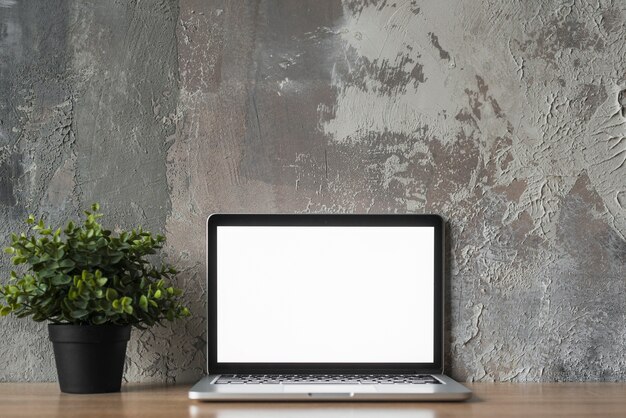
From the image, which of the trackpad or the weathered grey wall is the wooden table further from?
the weathered grey wall

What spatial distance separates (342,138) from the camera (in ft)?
4.70

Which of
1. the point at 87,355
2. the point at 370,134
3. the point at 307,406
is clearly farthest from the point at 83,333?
the point at 370,134

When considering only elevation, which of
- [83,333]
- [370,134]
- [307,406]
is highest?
[370,134]

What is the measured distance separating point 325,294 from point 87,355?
1.40 feet

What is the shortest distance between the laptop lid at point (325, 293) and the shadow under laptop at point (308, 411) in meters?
A: 0.22

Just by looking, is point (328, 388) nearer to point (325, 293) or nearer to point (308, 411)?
point (308, 411)

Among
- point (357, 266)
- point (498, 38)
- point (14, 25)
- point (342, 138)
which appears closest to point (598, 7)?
point (498, 38)

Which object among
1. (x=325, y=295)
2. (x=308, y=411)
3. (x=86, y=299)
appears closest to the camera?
(x=308, y=411)

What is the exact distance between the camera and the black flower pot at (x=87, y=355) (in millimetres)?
1229

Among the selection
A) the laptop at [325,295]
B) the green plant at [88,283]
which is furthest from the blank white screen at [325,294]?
the green plant at [88,283]

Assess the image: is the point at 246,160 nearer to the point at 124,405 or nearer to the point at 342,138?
the point at 342,138

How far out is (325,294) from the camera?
1.39 meters

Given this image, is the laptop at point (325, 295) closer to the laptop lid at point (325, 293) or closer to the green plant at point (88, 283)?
the laptop lid at point (325, 293)

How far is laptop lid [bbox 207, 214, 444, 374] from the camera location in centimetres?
138
